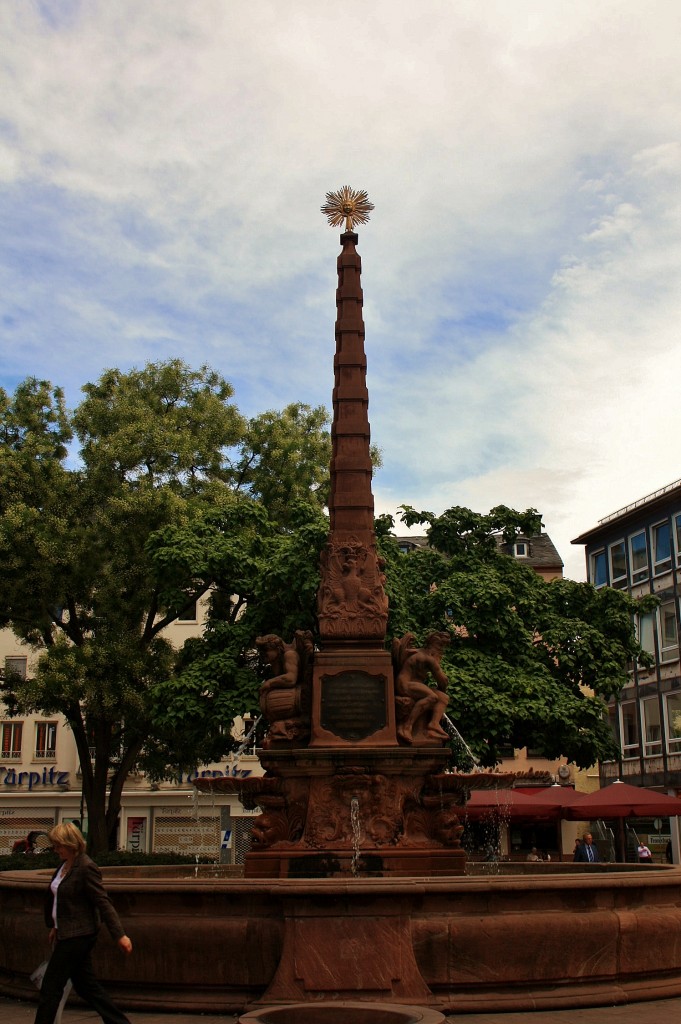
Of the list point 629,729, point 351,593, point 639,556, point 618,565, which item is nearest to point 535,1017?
point 351,593

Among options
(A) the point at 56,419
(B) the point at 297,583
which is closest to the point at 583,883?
(B) the point at 297,583

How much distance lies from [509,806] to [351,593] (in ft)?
44.2

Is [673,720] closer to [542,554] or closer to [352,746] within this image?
[542,554]

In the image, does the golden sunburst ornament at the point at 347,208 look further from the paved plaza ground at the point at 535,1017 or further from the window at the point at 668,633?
the window at the point at 668,633

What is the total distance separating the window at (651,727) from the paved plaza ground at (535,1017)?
35.4 m

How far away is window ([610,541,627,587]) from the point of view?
4747 centimetres

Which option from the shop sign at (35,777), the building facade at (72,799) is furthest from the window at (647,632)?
the shop sign at (35,777)

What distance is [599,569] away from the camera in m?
49.8

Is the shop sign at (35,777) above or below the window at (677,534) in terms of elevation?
below

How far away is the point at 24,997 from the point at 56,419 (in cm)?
1975

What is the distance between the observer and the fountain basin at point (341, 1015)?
671 centimetres

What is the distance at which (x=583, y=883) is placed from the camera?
884cm

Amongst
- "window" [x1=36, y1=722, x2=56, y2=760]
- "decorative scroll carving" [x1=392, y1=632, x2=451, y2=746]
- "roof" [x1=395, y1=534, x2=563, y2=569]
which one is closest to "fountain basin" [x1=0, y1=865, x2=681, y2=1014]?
"decorative scroll carving" [x1=392, y1=632, x2=451, y2=746]

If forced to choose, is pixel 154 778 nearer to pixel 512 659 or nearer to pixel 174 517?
pixel 174 517
